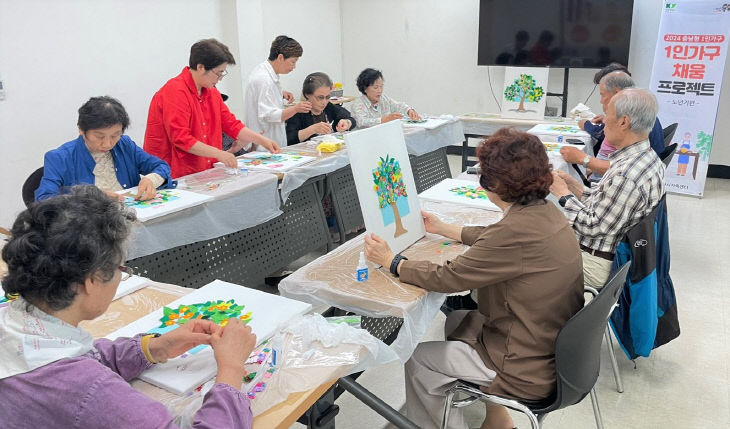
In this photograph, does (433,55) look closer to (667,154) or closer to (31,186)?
(667,154)

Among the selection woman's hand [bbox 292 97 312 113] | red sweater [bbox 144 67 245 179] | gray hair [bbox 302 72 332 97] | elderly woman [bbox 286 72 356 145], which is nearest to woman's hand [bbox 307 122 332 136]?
elderly woman [bbox 286 72 356 145]

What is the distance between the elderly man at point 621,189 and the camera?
2.21 meters

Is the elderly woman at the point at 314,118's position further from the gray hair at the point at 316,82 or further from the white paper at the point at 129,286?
the white paper at the point at 129,286

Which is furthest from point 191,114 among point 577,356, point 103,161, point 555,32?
A: point 555,32

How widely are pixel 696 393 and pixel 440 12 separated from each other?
17.8 feet

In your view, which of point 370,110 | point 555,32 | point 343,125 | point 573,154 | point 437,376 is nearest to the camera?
point 437,376

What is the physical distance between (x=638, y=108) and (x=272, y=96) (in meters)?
2.55

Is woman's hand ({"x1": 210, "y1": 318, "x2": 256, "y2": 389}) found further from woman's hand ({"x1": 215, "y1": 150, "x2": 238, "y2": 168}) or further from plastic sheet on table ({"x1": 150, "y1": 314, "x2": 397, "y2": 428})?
woman's hand ({"x1": 215, "y1": 150, "x2": 238, "y2": 168})

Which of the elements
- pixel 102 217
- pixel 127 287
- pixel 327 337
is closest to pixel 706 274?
pixel 327 337

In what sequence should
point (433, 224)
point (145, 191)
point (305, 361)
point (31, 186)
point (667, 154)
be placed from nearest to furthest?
1. point (305, 361)
2. point (433, 224)
3. point (145, 191)
4. point (31, 186)
5. point (667, 154)

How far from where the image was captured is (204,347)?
4.33ft

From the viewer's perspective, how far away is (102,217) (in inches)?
38.6

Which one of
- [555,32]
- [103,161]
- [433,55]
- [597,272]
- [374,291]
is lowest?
[597,272]

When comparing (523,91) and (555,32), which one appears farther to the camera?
(555,32)
